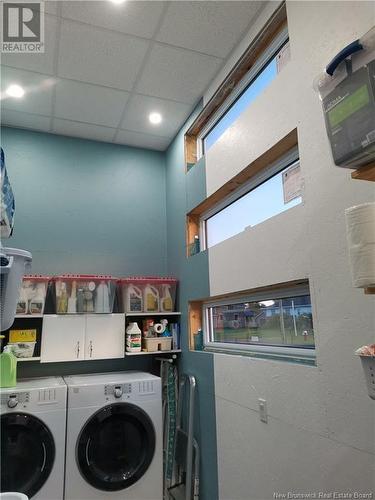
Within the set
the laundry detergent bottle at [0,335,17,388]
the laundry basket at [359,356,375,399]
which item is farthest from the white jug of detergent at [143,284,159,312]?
the laundry basket at [359,356,375,399]

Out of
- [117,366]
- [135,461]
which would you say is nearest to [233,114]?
[117,366]

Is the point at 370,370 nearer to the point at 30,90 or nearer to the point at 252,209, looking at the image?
the point at 252,209

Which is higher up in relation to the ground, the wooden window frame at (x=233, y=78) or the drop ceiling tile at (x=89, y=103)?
the drop ceiling tile at (x=89, y=103)

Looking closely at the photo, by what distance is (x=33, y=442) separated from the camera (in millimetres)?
2146

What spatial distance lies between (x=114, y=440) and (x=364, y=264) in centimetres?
219

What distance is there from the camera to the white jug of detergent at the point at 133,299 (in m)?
2.96

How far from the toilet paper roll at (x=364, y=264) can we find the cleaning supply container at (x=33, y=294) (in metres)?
2.45

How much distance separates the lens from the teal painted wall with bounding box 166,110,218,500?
7.70 ft

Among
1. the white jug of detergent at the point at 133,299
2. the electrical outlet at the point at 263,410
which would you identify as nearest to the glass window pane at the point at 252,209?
the white jug of detergent at the point at 133,299

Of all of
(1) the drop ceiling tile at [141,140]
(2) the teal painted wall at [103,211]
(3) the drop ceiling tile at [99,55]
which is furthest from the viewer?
(1) the drop ceiling tile at [141,140]

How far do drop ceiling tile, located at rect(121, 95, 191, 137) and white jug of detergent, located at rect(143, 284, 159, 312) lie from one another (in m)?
1.51

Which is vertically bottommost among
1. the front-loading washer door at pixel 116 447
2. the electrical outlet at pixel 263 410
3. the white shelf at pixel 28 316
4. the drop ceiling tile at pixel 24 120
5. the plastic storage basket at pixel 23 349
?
the front-loading washer door at pixel 116 447

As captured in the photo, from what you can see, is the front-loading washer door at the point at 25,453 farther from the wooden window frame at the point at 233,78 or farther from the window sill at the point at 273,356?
the wooden window frame at the point at 233,78

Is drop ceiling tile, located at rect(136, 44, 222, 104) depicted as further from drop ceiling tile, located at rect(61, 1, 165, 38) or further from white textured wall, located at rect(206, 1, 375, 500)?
white textured wall, located at rect(206, 1, 375, 500)
